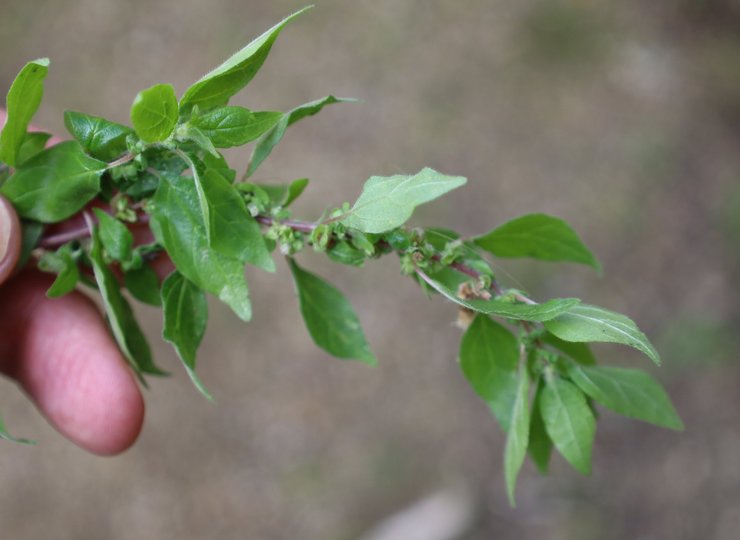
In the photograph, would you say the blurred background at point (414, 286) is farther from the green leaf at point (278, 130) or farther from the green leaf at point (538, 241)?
the green leaf at point (278, 130)

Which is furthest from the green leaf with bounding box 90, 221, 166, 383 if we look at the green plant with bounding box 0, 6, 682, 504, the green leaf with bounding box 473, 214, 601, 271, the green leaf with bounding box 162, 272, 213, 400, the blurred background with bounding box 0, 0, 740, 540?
the blurred background with bounding box 0, 0, 740, 540

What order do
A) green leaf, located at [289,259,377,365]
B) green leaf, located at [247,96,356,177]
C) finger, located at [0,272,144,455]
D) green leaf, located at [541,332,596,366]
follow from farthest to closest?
finger, located at [0,272,144,455], green leaf, located at [289,259,377,365], green leaf, located at [541,332,596,366], green leaf, located at [247,96,356,177]

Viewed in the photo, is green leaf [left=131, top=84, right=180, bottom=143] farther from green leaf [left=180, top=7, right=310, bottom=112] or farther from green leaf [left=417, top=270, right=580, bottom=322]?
green leaf [left=417, top=270, right=580, bottom=322]

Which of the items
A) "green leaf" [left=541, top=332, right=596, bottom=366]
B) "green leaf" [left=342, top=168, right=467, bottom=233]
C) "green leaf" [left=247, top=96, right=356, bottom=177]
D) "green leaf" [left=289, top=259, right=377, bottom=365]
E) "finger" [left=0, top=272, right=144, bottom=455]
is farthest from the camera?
"finger" [left=0, top=272, right=144, bottom=455]

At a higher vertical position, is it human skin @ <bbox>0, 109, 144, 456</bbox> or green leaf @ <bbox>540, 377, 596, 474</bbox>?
green leaf @ <bbox>540, 377, 596, 474</bbox>

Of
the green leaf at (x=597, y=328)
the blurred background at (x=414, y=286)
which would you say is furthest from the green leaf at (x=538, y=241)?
the blurred background at (x=414, y=286)

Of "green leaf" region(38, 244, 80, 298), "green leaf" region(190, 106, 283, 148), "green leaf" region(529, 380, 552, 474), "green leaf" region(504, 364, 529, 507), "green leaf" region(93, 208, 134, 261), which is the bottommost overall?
"green leaf" region(529, 380, 552, 474)
